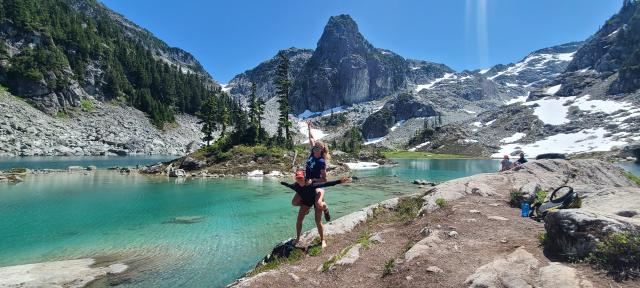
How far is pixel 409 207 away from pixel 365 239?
5.06 meters

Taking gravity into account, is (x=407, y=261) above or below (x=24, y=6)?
below

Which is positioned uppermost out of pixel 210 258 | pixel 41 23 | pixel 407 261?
pixel 41 23

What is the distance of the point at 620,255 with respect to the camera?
6.92 metres

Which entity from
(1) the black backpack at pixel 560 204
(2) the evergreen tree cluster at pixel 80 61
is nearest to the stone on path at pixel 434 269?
(1) the black backpack at pixel 560 204

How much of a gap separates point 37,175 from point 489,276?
201 ft

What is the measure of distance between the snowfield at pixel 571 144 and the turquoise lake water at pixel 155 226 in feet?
555

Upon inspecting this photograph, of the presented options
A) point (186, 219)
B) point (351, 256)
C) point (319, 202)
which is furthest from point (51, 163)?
point (351, 256)

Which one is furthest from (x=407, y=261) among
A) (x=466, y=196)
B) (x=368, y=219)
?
(x=466, y=196)

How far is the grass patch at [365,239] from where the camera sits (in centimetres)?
1151

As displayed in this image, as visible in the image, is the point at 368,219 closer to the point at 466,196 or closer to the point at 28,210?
the point at 466,196

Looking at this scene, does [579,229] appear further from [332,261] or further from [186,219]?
[186,219]

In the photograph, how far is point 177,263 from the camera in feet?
51.2

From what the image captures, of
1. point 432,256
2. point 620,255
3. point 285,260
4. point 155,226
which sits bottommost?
point 155,226

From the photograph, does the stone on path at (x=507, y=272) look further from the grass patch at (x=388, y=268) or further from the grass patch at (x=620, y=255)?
the grass patch at (x=388, y=268)
